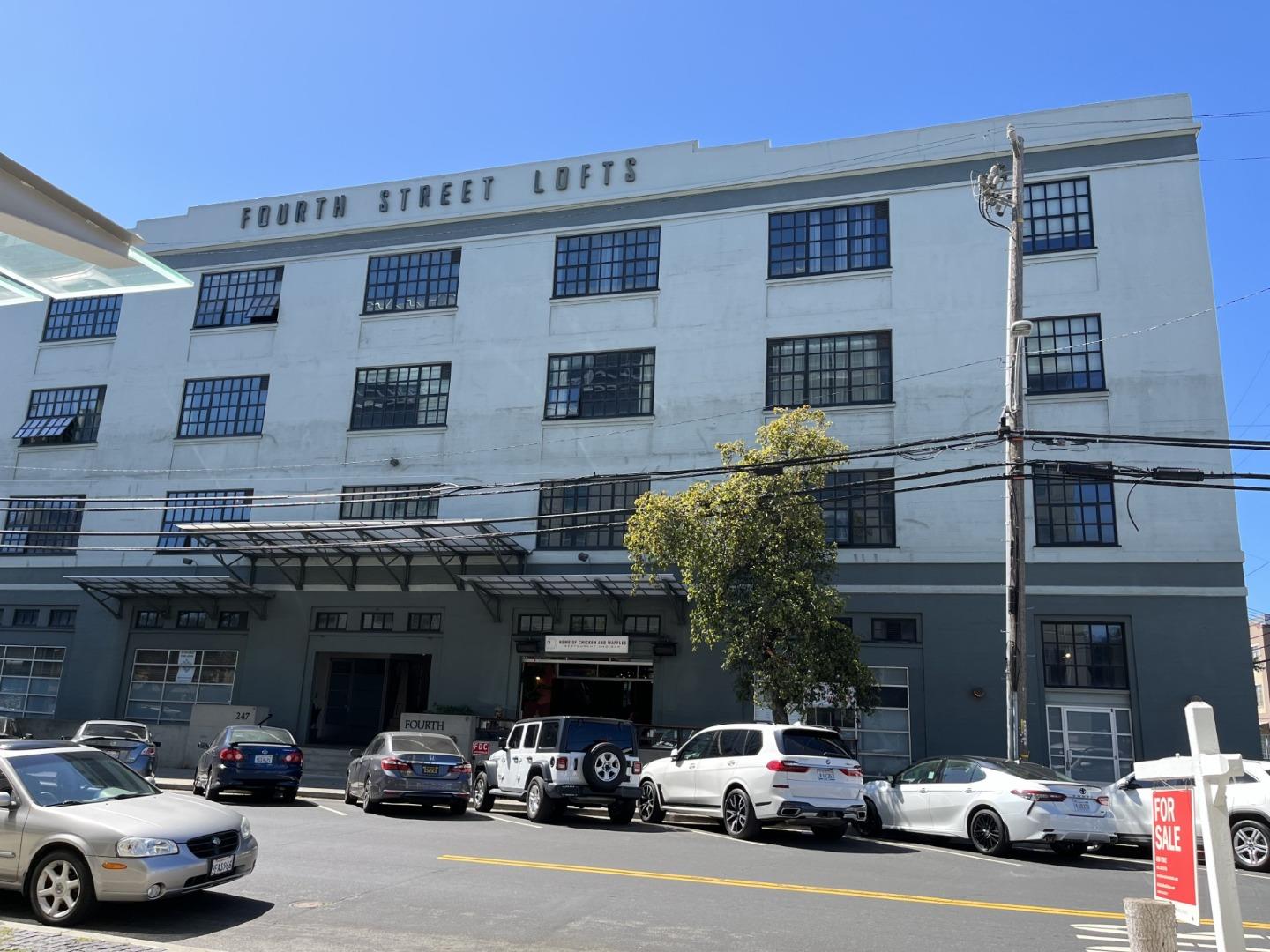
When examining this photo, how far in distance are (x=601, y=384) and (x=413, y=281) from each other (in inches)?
288

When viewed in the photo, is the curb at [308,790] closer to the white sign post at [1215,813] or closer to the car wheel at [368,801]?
the car wheel at [368,801]

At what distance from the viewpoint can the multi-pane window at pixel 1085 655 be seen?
896 inches

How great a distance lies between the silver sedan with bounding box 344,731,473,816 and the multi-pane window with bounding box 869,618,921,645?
1084 centimetres

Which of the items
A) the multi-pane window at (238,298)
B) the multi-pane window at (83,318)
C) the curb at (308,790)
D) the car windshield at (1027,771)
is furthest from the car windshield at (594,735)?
the multi-pane window at (83,318)

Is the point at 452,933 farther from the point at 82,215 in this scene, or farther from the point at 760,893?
the point at 82,215

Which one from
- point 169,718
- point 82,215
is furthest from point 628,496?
point 82,215

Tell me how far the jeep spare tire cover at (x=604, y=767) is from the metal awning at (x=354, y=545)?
9214 mm

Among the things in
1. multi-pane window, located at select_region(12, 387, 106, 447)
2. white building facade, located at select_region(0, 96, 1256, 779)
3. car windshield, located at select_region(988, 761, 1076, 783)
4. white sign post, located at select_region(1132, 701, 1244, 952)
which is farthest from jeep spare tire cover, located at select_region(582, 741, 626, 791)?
multi-pane window, located at select_region(12, 387, 106, 447)

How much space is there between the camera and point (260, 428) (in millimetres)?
31328

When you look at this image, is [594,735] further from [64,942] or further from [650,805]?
[64,942]

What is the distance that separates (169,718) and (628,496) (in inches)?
600

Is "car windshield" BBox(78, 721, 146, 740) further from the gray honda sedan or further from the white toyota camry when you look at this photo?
the white toyota camry

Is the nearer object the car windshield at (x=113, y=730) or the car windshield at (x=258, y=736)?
the car windshield at (x=258, y=736)

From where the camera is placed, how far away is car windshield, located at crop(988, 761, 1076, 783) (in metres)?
14.5
